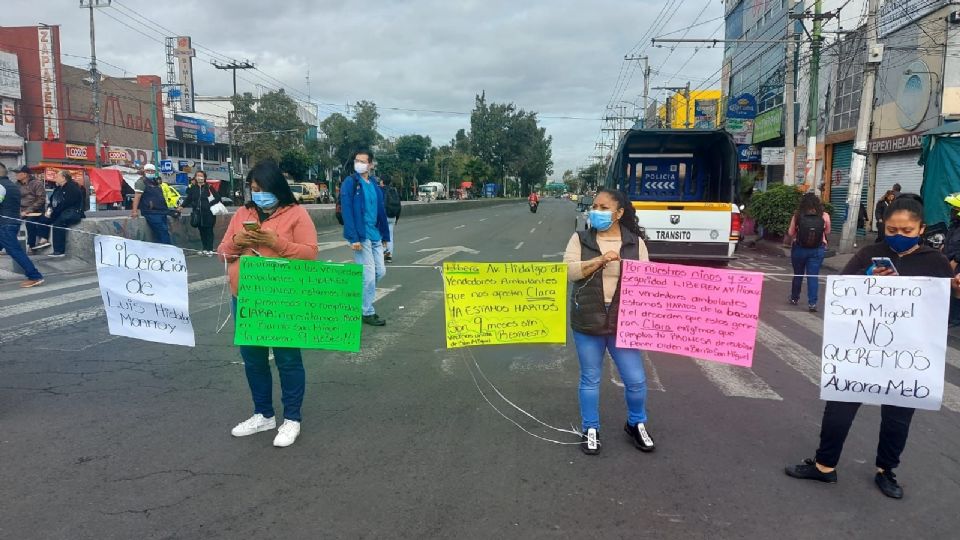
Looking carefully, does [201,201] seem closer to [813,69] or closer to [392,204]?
[392,204]

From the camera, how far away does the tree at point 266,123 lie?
50875 mm

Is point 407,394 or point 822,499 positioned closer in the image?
point 822,499

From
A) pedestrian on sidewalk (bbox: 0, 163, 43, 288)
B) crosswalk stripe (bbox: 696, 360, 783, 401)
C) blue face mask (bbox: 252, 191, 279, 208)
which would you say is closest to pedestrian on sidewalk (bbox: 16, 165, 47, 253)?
pedestrian on sidewalk (bbox: 0, 163, 43, 288)

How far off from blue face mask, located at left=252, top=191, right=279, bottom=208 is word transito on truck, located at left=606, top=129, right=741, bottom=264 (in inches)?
323

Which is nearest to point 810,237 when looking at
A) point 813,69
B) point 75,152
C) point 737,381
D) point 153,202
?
point 737,381

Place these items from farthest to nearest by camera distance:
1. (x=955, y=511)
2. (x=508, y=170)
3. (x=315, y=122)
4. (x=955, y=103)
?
(x=508, y=170), (x=315, y=122), (x=955, y=103), (x=955, y=511)

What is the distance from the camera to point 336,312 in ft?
13.9

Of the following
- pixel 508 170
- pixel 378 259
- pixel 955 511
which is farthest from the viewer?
A: pixel 508 170

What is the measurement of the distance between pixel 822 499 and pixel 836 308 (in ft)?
3.47

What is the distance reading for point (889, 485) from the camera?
139 inches

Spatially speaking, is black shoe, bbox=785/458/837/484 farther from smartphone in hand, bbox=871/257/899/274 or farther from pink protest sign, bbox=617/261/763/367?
smartphone in hand, bbox=871/257/899/274

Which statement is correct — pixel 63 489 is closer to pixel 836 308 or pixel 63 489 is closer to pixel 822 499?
pixel 822 499

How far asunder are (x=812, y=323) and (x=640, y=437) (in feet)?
17.9

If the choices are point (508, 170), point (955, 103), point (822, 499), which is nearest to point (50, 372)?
point (822, 499)
